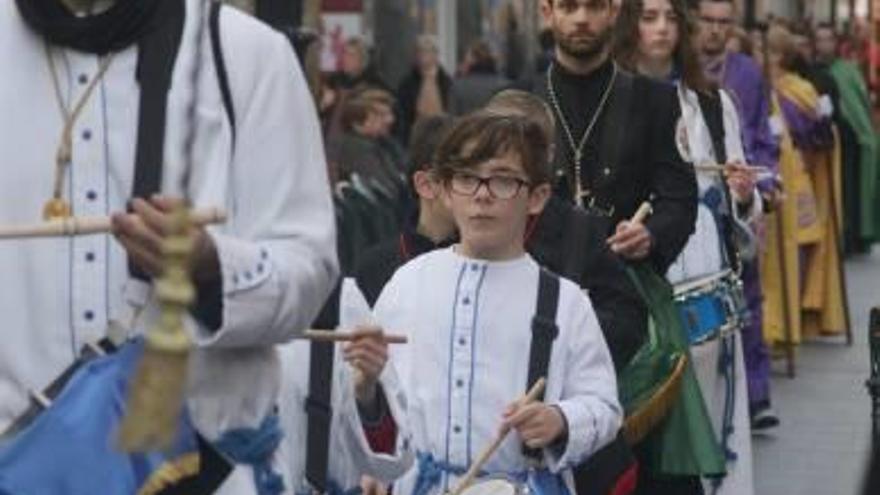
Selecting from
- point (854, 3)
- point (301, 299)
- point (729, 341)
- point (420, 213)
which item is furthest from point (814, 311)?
point (854, 3)

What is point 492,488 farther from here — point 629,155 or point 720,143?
point 720,143

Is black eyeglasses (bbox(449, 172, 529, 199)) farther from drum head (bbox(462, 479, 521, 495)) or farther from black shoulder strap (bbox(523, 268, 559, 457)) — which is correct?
drum head (bbox(462, 479, 521, 495))

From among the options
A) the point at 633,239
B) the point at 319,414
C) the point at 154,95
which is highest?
the point at 154,95

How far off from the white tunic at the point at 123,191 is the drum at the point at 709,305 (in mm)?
4182

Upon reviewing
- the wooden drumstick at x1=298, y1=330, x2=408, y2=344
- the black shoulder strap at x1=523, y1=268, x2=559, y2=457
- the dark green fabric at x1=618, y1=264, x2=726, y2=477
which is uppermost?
the wooden drumstick at x1=298, y1=330, x2=408, y2=344

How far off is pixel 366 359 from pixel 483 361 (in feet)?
2.41

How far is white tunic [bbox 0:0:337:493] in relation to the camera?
12.2 feet

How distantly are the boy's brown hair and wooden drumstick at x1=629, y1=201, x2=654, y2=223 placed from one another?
1495 millimetres

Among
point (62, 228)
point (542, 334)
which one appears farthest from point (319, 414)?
point (62, 228)

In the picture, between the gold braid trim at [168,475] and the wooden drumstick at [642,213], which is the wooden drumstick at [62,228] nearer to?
the gold braid trim at [168,475]

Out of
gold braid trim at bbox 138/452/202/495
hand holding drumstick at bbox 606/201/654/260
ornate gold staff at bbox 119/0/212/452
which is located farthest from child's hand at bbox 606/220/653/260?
ornate gold staff at bbox 119/0/212/452

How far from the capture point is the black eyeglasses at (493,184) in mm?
5809

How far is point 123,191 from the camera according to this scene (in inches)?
148

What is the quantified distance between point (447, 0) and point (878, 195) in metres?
7.53
